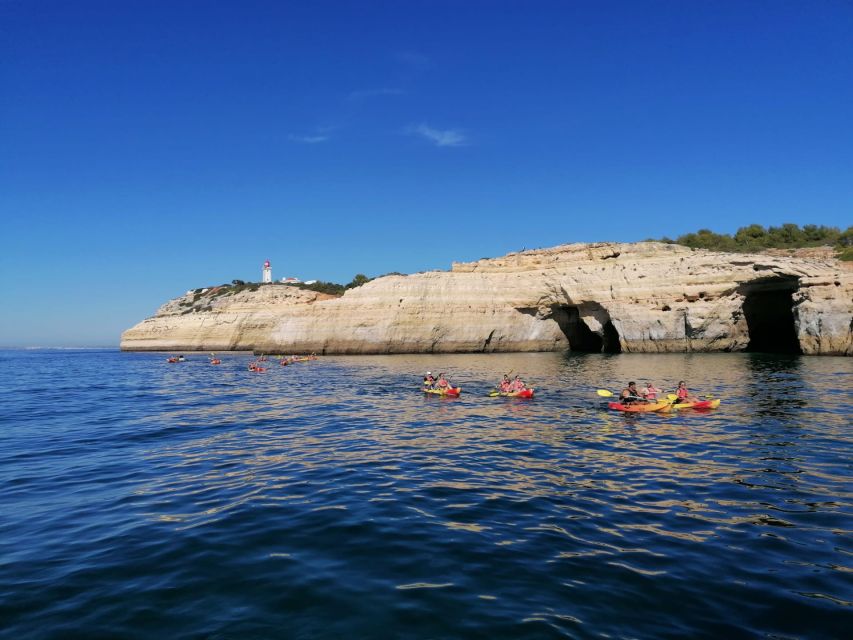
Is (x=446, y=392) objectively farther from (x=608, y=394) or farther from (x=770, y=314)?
(x=770, y=314)

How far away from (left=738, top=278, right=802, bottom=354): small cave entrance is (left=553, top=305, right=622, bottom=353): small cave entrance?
12074mm

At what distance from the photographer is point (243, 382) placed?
33938 mm

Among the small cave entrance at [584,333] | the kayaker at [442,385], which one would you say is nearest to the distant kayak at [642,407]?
the kayaker at [442,385]

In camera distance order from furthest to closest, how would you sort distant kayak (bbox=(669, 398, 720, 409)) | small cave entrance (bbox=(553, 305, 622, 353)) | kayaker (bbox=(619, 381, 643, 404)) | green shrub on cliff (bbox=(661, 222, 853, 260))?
green shrub on cliff (bbox=(661, 222, 853, 260))
small cave entrance (bbox=(553, 305, 622, 353))
kayaker (bbox=(619, 381, 643, 404))
distant kayak (bbox=(669, 398, 720, 409))

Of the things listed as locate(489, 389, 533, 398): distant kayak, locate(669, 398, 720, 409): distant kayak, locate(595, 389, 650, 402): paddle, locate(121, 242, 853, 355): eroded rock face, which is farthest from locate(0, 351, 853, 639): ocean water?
locate(121, 242, 853, 355): eroded rock face

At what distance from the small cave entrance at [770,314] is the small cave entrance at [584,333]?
12074mm

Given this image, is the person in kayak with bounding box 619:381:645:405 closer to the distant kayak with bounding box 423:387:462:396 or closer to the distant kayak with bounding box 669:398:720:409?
the distant kayak with bounding box 669:398:720:409

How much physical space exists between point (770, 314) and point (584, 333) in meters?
18.0

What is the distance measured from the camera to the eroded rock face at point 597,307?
4134cm

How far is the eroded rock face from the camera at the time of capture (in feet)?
136

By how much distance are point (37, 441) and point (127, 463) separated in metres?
5.65

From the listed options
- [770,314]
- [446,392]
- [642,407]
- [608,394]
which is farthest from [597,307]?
[642,407]

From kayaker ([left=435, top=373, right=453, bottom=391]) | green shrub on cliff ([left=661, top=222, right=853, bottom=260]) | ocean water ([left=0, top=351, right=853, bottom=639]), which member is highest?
green shrub on cliff ([left=661, top=222, right=853, bottom=260])

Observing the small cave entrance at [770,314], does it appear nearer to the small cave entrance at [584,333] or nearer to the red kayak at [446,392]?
the small cave entrance at [584,333]
